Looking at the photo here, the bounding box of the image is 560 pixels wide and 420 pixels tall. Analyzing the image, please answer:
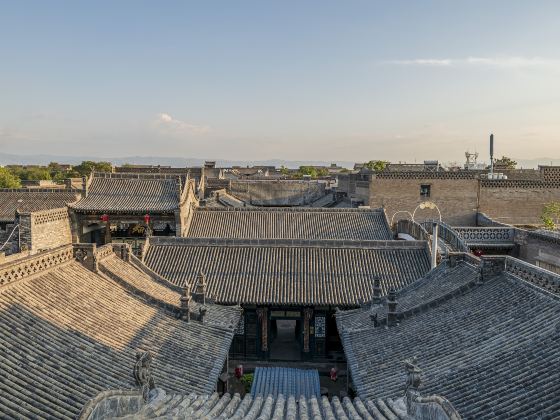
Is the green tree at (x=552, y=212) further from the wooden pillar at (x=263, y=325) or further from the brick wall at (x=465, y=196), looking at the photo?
the wooden pillar at (x=263, y=325)

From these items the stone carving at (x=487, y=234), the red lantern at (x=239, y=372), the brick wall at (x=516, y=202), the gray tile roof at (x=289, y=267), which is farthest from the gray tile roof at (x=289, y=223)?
the red lantern at (x=239, y=372)

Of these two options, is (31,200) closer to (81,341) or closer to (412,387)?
(81,341)

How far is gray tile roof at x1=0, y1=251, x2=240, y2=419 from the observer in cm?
904

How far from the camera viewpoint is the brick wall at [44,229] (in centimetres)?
2767

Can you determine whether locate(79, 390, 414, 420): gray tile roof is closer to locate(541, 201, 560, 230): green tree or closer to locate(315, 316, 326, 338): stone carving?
locate(315, 316, 326, 338): stone carving

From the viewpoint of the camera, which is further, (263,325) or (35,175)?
(35,175)

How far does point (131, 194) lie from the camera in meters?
35.8

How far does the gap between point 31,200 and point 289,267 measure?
89.1 ft

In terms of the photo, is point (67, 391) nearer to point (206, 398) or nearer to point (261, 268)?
point (206, 398)

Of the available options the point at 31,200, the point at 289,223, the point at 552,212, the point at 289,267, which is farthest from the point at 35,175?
the point at 552,212

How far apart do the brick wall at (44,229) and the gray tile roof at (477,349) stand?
21.0m

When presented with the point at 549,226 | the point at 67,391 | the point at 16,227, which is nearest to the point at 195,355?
the point at 67,391

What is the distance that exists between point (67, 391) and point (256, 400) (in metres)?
4.03

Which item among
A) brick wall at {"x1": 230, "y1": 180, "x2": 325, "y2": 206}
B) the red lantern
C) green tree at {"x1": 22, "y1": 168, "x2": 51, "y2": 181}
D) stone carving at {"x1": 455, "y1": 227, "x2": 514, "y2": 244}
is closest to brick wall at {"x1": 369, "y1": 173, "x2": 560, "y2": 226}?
stone carving at {"x1": 455, "y1": 227, "x2": 514, "y2": 244}
